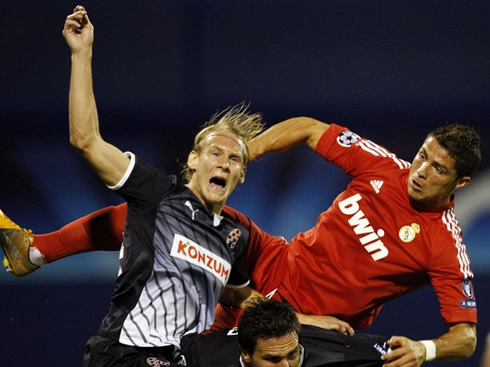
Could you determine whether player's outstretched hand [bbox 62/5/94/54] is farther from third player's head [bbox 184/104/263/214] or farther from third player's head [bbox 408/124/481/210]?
third player's head [bbox 408/124/481/210]

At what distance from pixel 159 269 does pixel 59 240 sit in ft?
2.46

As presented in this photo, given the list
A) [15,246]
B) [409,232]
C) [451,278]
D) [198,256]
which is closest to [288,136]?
[409,232]

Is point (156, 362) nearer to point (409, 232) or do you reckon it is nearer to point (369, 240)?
point (369, 240)

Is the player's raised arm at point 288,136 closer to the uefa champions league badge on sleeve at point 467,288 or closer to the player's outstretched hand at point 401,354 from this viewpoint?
the uefa champions league badge on sleeve at point 467,288

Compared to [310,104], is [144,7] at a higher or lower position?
higher

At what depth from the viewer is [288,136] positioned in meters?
3.61

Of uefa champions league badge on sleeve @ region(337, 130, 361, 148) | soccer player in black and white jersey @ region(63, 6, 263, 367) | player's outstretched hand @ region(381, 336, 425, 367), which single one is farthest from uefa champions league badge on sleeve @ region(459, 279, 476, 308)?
soccer player in black and white jersey @ region(63, 6, 263, 367)

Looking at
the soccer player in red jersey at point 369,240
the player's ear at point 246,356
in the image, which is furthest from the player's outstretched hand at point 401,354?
the player's ear at point 246,356

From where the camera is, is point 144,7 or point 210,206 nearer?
point 210,206

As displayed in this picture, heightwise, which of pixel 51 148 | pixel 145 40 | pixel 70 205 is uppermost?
pixel 145 40

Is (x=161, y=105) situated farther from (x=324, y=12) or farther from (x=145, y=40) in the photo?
(x=324, y=12)

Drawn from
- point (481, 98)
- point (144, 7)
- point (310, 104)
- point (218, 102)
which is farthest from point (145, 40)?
point (481, 98)

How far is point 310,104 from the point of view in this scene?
4535 mm

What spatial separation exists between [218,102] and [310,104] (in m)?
0.48
